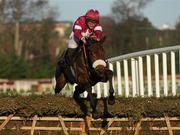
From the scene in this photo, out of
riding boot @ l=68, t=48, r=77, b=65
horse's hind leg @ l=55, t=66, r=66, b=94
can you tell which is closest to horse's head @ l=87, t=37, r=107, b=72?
riding boot @ l=68, t=48, r=77, b=65

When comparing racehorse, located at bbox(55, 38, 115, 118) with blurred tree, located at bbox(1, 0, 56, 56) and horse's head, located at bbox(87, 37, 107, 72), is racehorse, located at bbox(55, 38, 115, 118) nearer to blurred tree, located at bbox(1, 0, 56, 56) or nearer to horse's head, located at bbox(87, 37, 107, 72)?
horse's head, located at bbox(87, 37, 107, 72)

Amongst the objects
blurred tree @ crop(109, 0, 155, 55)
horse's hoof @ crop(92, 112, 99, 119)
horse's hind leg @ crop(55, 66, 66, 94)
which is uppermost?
blurred tree @ crop(109, 0, 155, 55)

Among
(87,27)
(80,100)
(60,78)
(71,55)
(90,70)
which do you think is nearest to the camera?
(90,70)

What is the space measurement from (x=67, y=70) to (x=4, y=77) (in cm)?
3496

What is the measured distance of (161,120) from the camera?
27.8 feet

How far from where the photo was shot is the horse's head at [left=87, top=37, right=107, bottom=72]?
826cm

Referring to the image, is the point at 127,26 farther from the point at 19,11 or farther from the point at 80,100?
the point at 80,100

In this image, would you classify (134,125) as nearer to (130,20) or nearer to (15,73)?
(15,73)

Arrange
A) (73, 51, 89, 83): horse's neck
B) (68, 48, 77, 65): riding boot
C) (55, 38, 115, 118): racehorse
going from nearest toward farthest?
(55, 38, 115, 118): racehorse → (73, 51, 89, 83): horse's neck → (68, 48, 77, 65): riding boot

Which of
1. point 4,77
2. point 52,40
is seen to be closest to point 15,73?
point 4,77

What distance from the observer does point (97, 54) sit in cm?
845

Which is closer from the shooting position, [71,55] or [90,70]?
[90,70]

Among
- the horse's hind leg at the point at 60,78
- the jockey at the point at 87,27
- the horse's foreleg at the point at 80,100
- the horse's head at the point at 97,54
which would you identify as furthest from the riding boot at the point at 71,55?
the horse's hind leg at the point at 60,78

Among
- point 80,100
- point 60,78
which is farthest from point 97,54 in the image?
point 60,78
